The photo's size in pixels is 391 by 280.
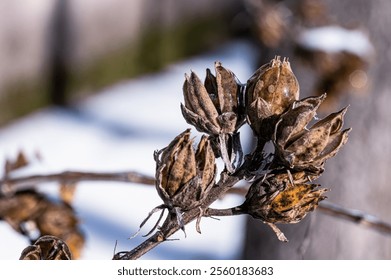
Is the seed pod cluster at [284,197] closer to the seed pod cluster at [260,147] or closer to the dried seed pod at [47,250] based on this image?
the seed pod cluster at [260,147]

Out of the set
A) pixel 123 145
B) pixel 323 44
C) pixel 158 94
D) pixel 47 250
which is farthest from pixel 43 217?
pixel 158 94

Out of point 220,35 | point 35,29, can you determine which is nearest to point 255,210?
point 35,29

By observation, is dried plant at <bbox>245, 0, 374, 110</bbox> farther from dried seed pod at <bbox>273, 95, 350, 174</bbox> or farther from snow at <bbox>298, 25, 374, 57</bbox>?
dried seed pod at <bbox>273, 95, 350, 174</bbox>

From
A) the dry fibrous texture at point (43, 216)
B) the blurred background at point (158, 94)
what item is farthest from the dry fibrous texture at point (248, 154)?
the dry fibrous texture at point (43, 216)

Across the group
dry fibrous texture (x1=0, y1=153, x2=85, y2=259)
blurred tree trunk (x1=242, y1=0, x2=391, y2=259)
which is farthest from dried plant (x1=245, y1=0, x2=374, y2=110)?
dry fibrous texture (x1=0, y1=153, x2=85, y2=259)

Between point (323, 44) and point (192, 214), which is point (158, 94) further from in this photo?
point (192, 214)

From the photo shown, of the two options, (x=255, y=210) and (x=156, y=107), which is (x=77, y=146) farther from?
(x=255, y=210)
